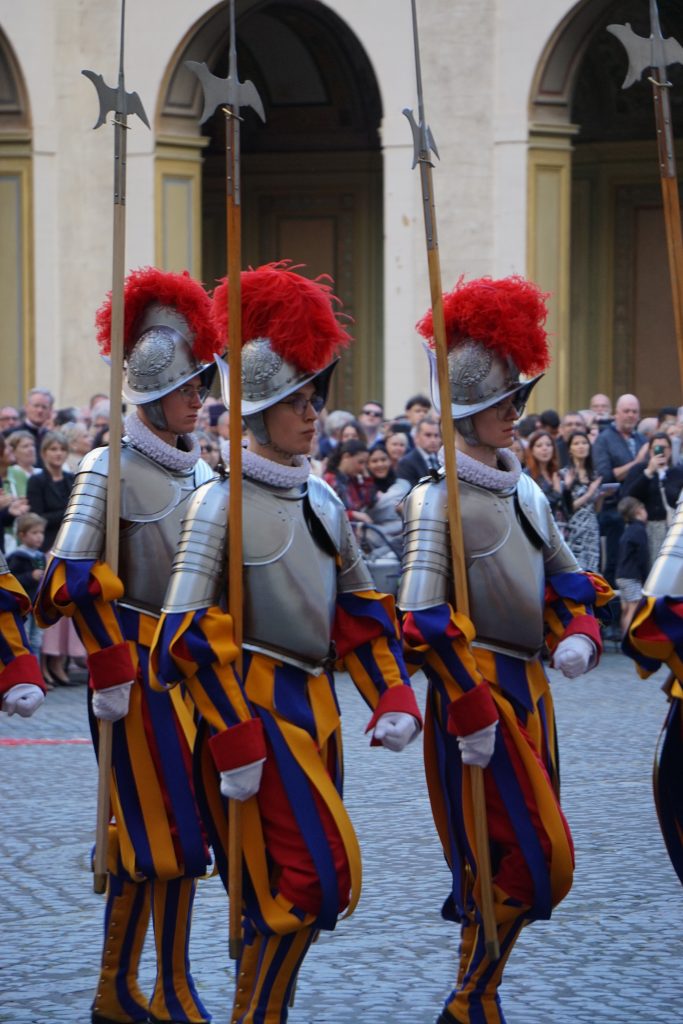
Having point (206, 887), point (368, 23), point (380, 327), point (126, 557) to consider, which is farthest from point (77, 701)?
point (380, 327)

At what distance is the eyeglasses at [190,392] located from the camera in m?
5.32

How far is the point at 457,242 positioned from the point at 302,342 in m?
13.1

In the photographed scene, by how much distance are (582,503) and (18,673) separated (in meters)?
→ 7.72

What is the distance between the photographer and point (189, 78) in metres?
18.2

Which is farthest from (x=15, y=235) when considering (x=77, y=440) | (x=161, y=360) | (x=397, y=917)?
(x=161, y=360)

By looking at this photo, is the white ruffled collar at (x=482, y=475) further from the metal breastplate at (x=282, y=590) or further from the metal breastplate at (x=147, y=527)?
the metal breastplate at (x=147, y=527)

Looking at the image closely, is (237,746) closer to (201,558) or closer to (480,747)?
(201,558)

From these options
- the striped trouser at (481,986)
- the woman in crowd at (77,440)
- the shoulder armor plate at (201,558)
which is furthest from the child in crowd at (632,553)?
the shoulder armor plate at (201,558)

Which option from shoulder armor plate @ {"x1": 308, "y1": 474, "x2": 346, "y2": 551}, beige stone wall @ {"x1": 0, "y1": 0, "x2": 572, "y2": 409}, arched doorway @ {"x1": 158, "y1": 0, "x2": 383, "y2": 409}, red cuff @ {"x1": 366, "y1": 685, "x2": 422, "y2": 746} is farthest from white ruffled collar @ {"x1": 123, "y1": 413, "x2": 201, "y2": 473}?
arched doorway @ {"x1": 158, "y1": 0, "x2": 383, "y2": 409}

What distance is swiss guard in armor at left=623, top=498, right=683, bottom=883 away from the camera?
183 inches

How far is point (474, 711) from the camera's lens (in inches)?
181

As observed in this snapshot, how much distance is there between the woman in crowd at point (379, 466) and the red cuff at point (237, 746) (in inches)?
316

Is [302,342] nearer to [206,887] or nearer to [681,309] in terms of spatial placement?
[681,309]

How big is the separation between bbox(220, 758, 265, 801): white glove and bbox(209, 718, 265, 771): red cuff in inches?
0.4
